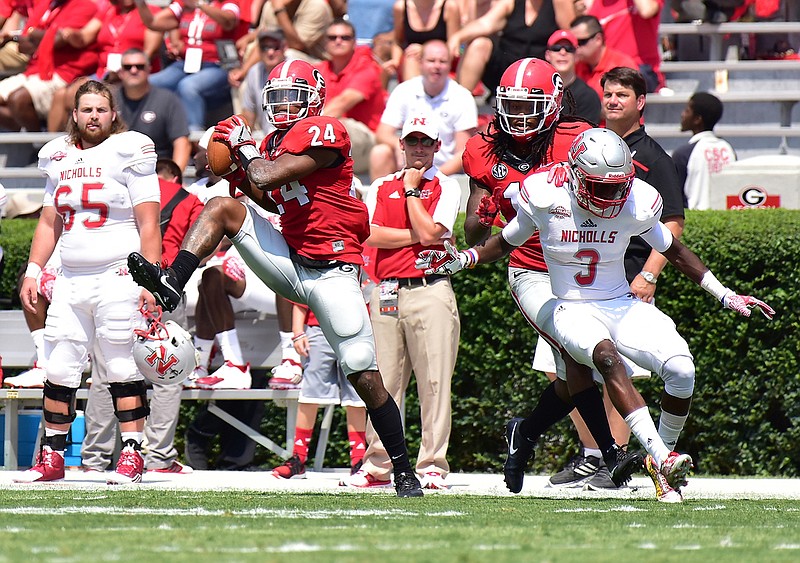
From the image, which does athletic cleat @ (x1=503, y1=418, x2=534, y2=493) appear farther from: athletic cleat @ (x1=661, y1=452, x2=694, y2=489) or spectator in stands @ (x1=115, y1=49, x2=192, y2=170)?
spectator in stands @ (x1=115, y1=49, x2=192, y2=170)

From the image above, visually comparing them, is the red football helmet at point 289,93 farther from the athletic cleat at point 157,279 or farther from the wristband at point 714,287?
the wristband at point 714,287

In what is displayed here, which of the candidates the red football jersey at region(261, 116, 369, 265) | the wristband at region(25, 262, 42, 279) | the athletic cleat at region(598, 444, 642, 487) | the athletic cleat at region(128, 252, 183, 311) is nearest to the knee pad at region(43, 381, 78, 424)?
the wristband at region(25, 262, 42, 279)

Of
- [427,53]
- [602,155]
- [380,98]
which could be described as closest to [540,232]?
[602,155]

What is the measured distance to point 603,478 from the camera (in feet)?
23.4

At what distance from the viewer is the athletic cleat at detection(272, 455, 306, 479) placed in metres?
7.76

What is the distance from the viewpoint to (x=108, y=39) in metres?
12.4

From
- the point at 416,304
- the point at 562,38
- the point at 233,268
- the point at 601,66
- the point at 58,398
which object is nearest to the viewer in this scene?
the point at 58,398

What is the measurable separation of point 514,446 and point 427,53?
3.67 meters

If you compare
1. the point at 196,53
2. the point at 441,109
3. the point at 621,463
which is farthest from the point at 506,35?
the point at 621,463

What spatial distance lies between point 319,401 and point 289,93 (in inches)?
86.6

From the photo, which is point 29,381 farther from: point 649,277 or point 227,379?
point 649,277

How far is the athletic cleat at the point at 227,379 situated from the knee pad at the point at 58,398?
1.30 metres

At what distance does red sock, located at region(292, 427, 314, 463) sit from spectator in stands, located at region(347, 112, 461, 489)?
1.73 ft

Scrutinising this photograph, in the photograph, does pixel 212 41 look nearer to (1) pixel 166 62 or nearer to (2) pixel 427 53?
(1) pixel 166 62
